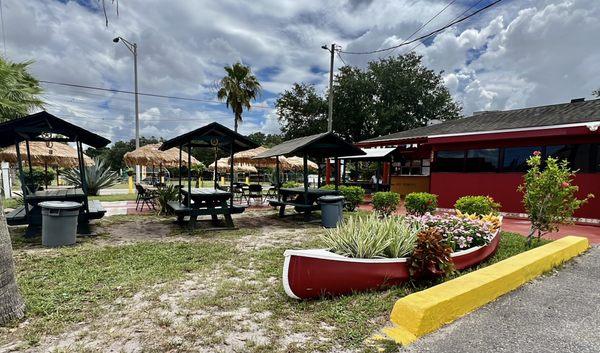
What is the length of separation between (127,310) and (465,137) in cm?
1075

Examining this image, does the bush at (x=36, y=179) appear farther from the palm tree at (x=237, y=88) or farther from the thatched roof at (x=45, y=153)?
the palm tree at (x=237, y=88)

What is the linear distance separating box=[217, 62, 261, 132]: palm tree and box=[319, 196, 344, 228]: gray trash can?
2072 centimetres

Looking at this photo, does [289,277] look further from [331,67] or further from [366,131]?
[366,131]

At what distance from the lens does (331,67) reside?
1884 cm

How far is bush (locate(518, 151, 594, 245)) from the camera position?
18.6ft

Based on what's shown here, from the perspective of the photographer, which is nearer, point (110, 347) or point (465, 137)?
point (110, 347)

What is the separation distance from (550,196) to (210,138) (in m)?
7.29

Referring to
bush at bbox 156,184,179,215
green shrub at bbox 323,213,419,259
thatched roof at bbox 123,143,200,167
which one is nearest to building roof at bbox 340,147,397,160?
bush at bbox 156,184,179,215

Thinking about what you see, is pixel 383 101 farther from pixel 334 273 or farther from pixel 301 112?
pixel 334 273

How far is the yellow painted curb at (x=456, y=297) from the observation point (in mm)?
3047

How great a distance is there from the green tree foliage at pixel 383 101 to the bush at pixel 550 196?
75.2 feet

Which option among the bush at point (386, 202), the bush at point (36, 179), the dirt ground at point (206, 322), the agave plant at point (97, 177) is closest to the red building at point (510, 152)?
the bush at point (386, 202)

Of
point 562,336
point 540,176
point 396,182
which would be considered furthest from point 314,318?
point 396,182

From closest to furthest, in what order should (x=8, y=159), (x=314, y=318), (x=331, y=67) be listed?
(x=314, y=318) < (x=8, y=159) < (x=331, y=67)
